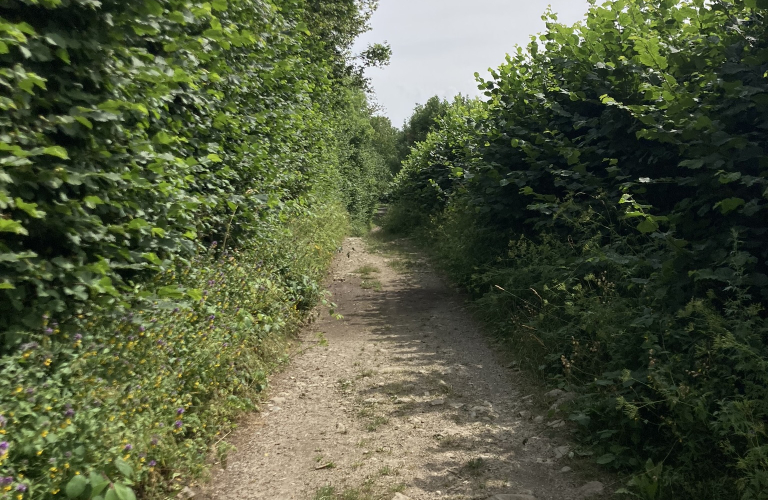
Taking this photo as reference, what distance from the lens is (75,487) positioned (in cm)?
270

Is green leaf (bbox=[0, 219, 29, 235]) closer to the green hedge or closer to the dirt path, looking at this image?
the green hedge

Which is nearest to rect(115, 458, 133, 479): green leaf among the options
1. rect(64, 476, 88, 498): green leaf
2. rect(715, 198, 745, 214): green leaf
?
rect(64, 476, 88, 498): green leaf

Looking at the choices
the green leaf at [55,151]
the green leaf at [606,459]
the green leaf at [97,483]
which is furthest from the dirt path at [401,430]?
the green leaf at [55,151]

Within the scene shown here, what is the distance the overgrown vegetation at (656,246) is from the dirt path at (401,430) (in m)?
0.45

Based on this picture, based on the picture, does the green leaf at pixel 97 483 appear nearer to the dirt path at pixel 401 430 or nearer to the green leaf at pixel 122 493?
the green leaf at pixel 122 493

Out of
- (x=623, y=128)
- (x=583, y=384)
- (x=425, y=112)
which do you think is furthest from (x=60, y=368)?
(x=425, y=112)

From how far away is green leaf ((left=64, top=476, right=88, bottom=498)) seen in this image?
2682mm

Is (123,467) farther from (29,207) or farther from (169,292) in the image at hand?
(29,207)

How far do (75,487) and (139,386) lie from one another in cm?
91

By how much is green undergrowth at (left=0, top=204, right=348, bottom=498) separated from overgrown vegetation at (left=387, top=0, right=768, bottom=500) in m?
3.08

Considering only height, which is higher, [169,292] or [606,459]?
[169,292]

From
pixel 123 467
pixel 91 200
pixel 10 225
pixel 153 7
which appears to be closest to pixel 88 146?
pixel 91 200

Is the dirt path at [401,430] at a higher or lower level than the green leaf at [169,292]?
lower

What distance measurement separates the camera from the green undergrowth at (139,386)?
2.76m
